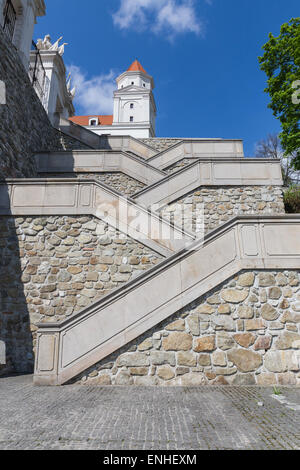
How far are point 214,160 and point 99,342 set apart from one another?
757cm

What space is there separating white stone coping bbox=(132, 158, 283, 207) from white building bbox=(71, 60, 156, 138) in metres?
41.3

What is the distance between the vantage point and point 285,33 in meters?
15.4

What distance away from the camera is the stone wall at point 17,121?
8.40 m

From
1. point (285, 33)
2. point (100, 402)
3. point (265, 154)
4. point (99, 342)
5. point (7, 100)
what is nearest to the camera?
point (100, 402)

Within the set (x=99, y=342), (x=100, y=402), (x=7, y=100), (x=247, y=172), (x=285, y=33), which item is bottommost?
(x=100, y=402)

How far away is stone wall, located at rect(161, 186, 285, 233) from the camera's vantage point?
9.34 metres

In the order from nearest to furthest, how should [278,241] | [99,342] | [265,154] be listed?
[99,342]
[278,241]
[265,154]

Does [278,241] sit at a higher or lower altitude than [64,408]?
higher

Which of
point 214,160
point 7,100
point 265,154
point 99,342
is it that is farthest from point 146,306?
point 265,154

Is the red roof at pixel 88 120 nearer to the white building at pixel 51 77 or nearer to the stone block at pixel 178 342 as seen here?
the white building at pixel 51 77

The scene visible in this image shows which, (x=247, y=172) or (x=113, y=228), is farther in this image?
(x=247, y=172)

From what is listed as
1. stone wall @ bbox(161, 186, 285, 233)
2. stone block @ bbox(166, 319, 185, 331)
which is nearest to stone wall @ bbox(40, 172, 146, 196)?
stone wall @ bbox(161, 186, 285, 233)

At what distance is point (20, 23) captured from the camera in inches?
477

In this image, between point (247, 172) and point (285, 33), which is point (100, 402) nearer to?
point (247, 172)
